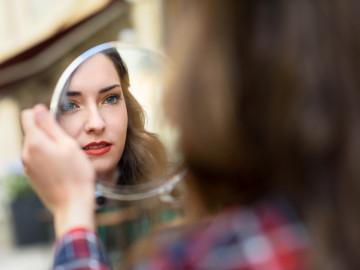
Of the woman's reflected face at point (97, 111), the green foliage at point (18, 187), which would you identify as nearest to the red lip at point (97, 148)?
the woman's reflected face at point (97, 111)

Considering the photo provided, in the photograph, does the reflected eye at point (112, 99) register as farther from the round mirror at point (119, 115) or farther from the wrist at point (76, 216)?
the wrist at point (76, 216)

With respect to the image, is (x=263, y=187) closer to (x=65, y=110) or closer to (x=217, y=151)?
(x=217, y=151)

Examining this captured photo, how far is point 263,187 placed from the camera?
0.63 m

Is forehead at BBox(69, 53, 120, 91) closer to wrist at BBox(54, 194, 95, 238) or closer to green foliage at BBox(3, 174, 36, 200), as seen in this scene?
wrist at BBox(54, 194, 95, 238)

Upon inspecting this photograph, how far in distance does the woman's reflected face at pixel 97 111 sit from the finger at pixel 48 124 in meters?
0.01

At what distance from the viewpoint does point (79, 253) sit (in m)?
0.60

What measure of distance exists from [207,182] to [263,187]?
0.21 feet

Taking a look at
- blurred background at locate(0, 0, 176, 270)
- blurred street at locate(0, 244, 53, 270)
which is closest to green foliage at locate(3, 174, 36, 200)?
blurred background at locate(0, 0, 176, 270)

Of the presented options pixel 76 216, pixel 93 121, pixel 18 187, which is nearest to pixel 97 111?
pixel 93 121

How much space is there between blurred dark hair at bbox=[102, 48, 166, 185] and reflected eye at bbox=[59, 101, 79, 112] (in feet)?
0.19

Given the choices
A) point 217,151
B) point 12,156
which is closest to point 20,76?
point 217,151

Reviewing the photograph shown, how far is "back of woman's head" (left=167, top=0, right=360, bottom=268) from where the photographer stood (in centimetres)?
59

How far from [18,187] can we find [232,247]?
4733 mm

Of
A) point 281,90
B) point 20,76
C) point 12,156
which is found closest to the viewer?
point 281,90
